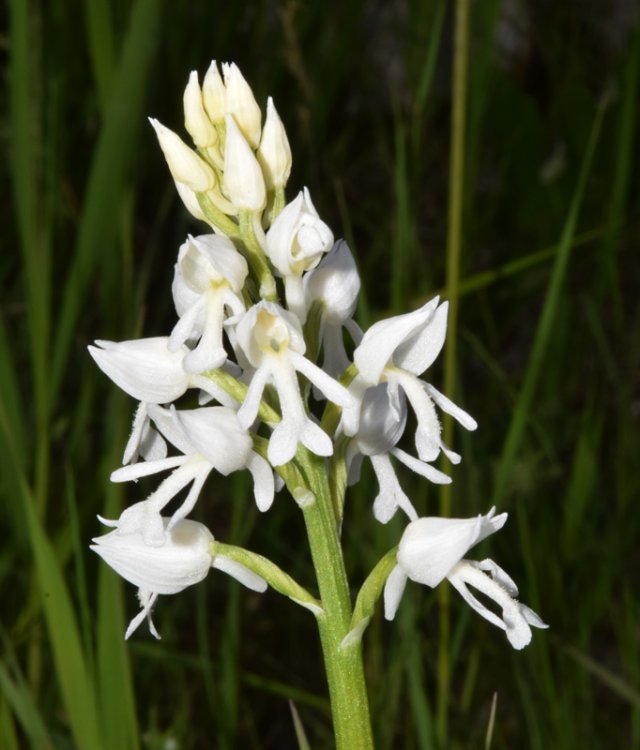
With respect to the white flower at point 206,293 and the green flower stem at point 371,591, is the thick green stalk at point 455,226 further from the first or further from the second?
the white flower at point 206,293

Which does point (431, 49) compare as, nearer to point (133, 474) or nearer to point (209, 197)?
point (209, 197)

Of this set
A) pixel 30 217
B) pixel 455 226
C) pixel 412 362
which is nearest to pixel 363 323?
pixel 455 226

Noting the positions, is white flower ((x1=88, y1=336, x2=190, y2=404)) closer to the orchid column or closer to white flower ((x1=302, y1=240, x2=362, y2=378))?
the orchid column

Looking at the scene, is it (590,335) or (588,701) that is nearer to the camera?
(588,701)

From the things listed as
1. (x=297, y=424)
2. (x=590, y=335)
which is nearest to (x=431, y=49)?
(x=297, y=424)

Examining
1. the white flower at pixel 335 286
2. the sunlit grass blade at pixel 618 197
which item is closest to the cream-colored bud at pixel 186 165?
the white flower at pixel 335 286

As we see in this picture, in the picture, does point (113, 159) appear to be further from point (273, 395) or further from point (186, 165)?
point (273, 395)
